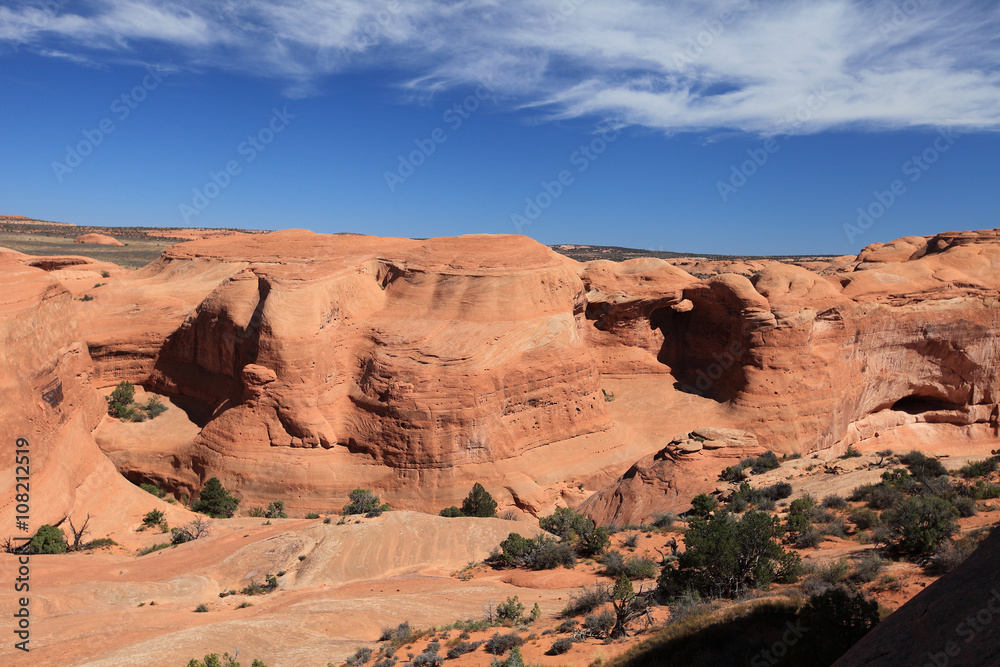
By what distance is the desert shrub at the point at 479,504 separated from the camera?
67.5 feet

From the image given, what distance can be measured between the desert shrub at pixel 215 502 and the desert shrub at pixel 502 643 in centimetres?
1510

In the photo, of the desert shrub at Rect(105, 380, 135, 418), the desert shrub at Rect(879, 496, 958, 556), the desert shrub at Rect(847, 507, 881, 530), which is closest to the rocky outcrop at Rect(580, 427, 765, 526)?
the desert shrub at Rect(847, 507, 881, 530)

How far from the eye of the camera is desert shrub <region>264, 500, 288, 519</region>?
2062 cm

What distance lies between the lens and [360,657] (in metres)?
9.34

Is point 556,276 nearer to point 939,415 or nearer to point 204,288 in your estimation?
point 204,288

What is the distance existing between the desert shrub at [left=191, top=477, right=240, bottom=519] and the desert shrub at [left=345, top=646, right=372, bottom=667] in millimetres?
13439

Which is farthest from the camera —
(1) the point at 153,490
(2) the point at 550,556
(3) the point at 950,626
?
(1) the point at 153,490

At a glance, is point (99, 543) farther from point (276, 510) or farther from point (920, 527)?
A: point (920, 527)

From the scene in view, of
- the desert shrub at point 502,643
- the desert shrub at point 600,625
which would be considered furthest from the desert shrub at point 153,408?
the desert shrub at point 600,625

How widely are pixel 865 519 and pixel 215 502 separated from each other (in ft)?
66.0

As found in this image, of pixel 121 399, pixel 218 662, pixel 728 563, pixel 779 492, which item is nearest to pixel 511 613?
pixel 728 563

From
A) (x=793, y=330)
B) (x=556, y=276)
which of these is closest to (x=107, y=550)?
(x=556, y=276)

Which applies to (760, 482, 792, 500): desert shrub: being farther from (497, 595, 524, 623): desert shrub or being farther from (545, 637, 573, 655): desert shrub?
(545, 637, 573, 655): desert shrub

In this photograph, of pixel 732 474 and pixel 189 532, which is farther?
pixel 732 474
